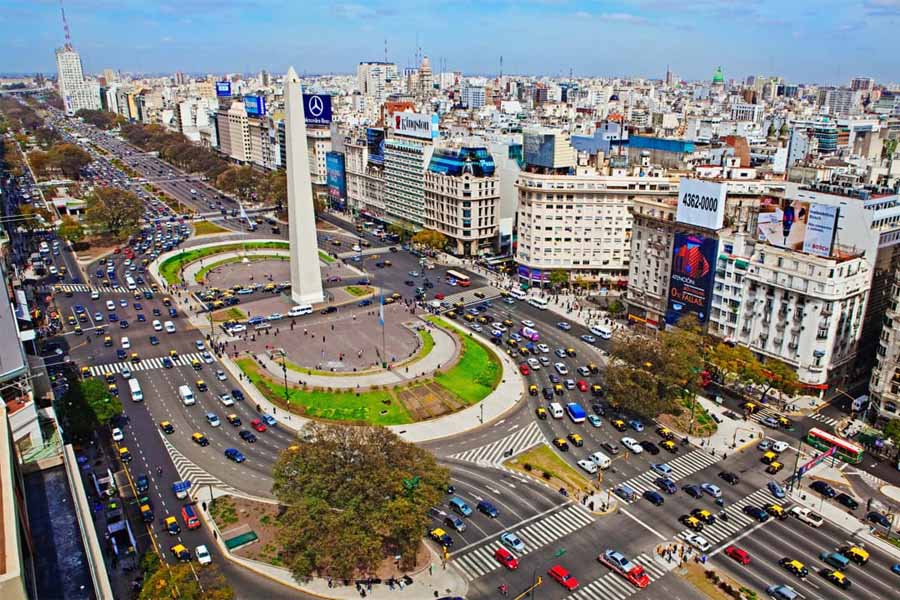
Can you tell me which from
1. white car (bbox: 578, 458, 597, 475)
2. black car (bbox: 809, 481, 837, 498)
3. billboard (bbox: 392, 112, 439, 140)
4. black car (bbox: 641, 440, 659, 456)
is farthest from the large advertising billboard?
billboard (bbox: 392, 112, 439, 140)

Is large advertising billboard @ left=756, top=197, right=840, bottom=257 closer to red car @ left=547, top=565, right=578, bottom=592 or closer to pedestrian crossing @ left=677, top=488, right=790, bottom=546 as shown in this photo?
pedestrian crossing @ left=677, top=488, right=790, bottom=546

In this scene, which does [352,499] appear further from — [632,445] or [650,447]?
[650,447]

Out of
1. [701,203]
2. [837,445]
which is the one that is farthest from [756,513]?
[701,203]

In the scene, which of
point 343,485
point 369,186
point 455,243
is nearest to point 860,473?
point 343,485

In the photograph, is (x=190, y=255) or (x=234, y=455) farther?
(x=190, y=255)

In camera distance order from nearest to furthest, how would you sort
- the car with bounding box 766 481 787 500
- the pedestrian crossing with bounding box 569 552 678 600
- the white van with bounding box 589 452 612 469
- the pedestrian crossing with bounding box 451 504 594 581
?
the pedestrian crossing with bounding box 569 552 678 600
the pedestrian crossing with bounding box 451 504 594 581
the car with bounding box 766 481 787 500
the white van with bounding box 589 452 612 469

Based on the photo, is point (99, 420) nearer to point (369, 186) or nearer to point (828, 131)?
point (369, 186)

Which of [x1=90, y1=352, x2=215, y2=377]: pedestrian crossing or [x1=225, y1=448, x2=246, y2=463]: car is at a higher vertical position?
[x1=90, y1=352, x2=215, y2=377]: pedestrian crossing
